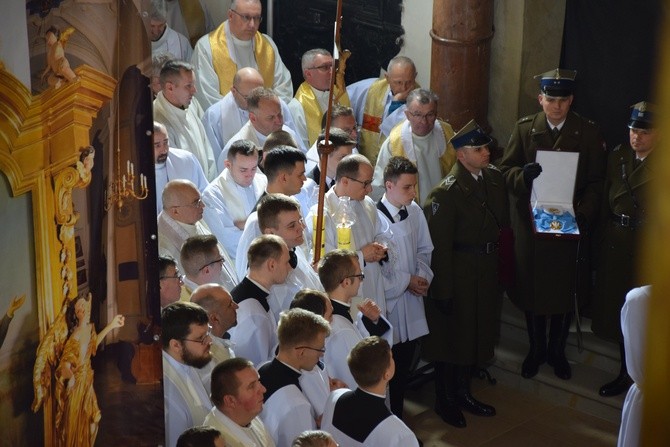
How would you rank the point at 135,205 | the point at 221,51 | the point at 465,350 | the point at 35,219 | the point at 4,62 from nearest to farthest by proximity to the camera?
the point at 4,62 < the point at 35,219 < the point at 135,205 < the point at 465,350 < the point at 221,51

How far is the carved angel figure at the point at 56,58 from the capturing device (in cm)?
222

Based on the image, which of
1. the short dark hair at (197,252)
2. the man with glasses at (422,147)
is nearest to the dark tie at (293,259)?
the short dark hair at (197,252)

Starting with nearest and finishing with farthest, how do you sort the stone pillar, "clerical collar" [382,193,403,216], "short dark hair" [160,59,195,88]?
"clerical collar" [382,193,403,216] → "short dark hair" [160,59,195,88] → the stone pillar

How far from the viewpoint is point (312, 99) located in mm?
7270

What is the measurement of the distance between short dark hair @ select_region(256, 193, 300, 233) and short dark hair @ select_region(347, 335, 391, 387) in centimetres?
113

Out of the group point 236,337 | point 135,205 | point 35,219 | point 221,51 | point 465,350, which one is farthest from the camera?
point 221,51

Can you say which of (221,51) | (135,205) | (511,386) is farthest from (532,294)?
(135,205)

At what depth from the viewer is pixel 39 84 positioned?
7.31ft

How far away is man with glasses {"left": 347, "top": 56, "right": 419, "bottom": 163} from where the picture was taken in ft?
23.4

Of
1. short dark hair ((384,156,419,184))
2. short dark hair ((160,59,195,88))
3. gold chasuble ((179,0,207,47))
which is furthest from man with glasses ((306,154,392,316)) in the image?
gold chasuble ((179,0,207,47))

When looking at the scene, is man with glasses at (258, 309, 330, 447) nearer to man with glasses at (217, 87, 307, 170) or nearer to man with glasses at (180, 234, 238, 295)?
man with glasses at (180, 234, 238, 295)

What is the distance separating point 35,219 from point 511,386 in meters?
4.89

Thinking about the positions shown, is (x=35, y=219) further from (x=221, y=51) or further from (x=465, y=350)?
(x=221, y=51)

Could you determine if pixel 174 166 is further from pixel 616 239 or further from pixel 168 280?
pixel 616 239
